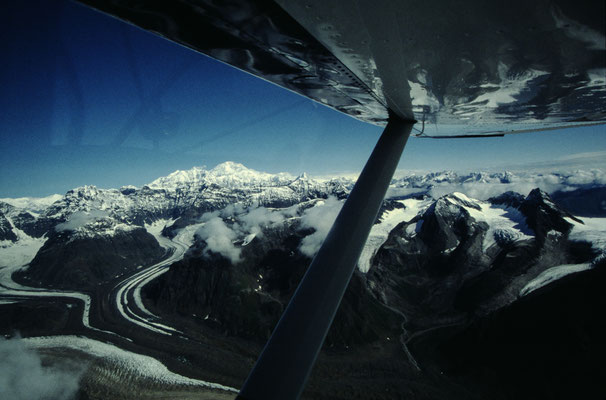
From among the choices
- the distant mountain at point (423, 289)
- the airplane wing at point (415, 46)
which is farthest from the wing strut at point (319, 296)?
the distant mountain at point (423, 289)

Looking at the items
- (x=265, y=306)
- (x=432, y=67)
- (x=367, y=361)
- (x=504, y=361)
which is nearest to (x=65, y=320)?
(x=265, y=306)

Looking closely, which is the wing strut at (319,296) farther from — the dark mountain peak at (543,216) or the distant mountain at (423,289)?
the dark mountain peak at (543,216)

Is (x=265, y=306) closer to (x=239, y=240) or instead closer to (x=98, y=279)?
(x=239, y=240)

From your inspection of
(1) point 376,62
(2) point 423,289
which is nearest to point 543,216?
(2) point 423,289

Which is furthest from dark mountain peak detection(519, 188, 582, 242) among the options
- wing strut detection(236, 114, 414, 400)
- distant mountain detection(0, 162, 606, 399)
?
wing strut detection(236, 114, 414, 400)

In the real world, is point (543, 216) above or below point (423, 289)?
above

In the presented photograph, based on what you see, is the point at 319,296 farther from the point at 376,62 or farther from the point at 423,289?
the point at 423,289

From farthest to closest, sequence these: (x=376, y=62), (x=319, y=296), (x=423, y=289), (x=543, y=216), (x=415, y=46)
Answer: (x=543, y=216), (x=423, y=289), (x=319, y=296), (x=376, y=62), (x=415, y=46)
